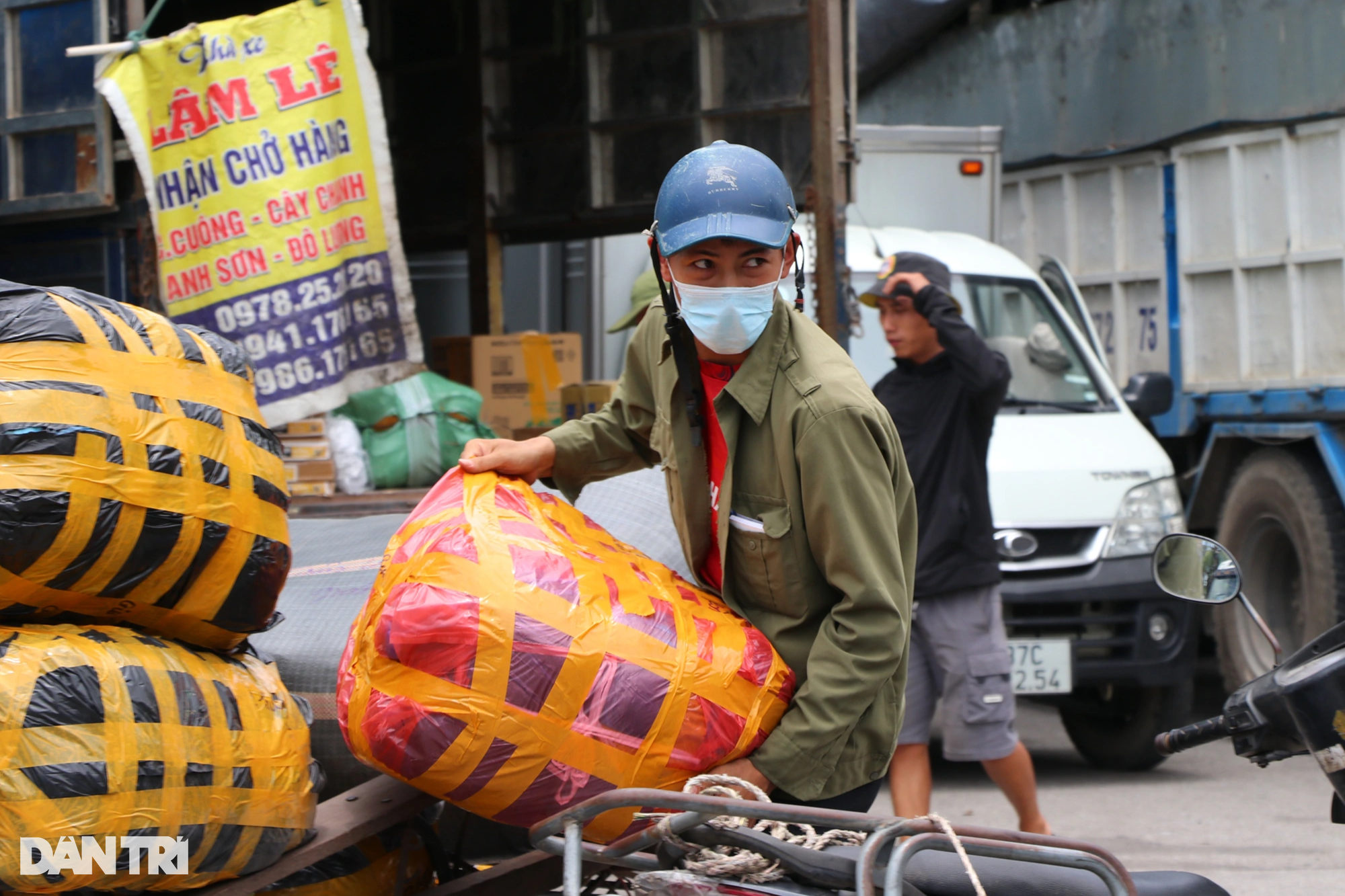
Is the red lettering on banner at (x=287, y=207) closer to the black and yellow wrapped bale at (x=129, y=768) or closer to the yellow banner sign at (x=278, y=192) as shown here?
the yellow banner sign at (x=278, y=192)

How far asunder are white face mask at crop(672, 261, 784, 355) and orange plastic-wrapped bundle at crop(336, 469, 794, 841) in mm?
421

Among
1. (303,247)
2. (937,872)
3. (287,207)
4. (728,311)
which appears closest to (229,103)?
(287,207)

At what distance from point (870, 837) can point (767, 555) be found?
734 millimetres

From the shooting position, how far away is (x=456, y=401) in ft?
21.1

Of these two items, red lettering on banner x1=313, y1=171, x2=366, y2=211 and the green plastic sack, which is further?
the green plastic sack

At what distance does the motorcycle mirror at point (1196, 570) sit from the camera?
2.27m

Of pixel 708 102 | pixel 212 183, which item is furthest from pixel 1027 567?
pixel 212 183

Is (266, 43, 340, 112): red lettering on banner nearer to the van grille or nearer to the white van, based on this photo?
the white van

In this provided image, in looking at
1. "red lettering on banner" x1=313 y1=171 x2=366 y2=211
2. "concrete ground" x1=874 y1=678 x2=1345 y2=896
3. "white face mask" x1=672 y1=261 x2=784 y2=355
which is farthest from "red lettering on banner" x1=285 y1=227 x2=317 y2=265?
"white face mask" x1=672 y1=261 x2=784 y2=355

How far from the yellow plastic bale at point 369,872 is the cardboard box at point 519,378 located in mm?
4633

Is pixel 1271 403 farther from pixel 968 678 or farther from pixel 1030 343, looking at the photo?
pixel 968 678

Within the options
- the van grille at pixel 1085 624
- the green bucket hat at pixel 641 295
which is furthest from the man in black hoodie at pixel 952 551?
the van grille at pixel 1085 624

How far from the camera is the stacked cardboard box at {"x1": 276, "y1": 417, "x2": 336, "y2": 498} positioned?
18.8 feet

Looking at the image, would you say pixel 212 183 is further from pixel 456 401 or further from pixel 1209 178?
pixel 1209 178
